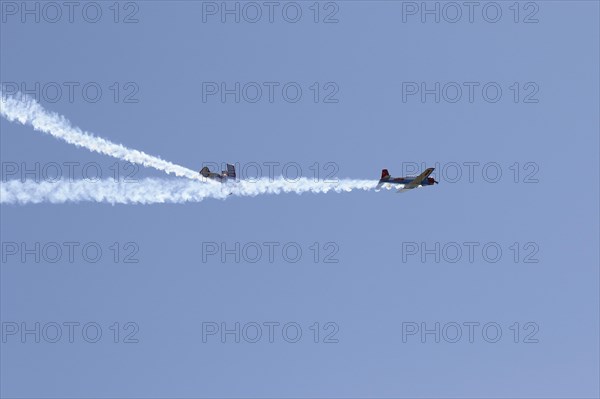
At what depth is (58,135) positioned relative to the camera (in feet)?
199

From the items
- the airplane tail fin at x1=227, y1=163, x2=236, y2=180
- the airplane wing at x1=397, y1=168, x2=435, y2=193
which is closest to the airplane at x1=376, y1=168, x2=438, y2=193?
the airplane wing at x1=397, y1=168, x2=435, y2=193

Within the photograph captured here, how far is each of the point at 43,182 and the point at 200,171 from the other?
14.0 metres

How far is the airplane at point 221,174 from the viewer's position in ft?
246

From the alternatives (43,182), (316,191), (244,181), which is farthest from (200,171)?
(43,182)

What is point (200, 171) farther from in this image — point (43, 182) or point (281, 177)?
point (43, 182)

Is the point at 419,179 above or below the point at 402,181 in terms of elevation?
above

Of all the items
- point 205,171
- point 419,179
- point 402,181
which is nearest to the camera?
point 205,171

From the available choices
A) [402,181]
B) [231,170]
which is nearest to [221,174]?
[231,170]

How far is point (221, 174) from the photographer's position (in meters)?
75.9

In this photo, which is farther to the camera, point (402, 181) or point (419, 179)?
point (402, 181)

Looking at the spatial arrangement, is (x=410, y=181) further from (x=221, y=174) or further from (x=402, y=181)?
(x=221, y=174)

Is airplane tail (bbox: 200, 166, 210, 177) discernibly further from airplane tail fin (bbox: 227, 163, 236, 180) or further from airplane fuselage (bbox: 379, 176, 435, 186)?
airplane fuselage (bbox: 379, 176, 435, 186)

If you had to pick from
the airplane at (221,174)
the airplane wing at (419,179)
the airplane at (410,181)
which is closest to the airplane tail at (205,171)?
the airplane at (221,174)

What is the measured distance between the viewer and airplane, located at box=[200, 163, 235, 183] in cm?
7507
